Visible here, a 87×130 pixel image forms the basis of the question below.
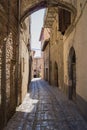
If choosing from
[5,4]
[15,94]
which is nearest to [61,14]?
[15,94]

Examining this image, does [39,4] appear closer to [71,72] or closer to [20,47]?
[20,47]

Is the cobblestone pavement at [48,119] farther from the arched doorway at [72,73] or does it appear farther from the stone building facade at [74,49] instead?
the arched doorway at [72,73]

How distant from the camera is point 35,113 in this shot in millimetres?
9125

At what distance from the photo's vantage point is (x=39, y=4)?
34.3 feet

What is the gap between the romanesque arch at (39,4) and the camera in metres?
10.3

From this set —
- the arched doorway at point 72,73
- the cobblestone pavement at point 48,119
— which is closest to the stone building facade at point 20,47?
the arched doorway at point 72,73

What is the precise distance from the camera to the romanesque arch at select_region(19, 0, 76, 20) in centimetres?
1027

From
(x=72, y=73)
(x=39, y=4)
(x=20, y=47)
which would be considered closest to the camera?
(x=39, y=4)

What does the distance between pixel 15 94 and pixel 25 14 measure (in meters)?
3.47

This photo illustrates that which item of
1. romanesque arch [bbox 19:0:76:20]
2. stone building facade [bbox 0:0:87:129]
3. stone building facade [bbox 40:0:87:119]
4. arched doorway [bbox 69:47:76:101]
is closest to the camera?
stone building facade [bbox 0:0:87:129]

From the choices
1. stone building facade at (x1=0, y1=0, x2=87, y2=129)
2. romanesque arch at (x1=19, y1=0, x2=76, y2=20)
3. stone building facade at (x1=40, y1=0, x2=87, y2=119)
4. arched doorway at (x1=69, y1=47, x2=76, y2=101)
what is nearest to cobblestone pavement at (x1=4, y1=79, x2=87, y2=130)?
stone building facade at (x1=0, y1=0, x2=87, y2=129)

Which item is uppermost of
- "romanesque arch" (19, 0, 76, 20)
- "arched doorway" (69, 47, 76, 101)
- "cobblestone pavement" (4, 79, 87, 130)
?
"romanesque arch" (19, 0, 76, 20)

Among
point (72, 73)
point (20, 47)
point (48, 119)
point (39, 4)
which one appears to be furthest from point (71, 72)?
point (48, 119)

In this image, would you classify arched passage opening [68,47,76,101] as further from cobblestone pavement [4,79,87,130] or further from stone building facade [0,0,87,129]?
cobblestone pavement [4,79,87,130]
